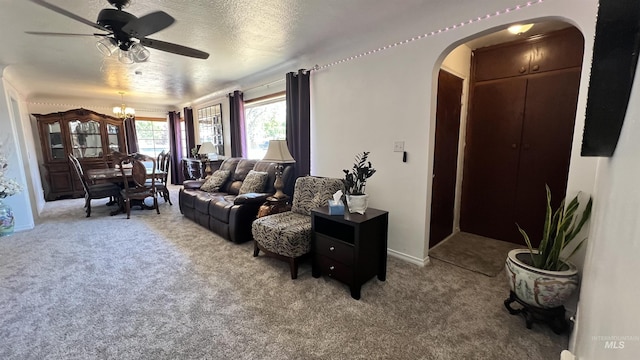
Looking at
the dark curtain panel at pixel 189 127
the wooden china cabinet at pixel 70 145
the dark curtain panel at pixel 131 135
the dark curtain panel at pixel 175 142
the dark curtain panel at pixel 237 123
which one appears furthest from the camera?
the dark curtain panel at pixel 175 142

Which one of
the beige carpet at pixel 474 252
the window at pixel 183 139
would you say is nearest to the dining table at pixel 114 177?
Result: the window at pixel 183 139

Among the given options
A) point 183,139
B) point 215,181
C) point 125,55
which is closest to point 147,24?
point 125,55

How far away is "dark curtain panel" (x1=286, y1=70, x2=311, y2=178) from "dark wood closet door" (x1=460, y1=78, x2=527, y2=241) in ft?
6.89

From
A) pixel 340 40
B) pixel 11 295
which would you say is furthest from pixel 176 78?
pixel 11 295

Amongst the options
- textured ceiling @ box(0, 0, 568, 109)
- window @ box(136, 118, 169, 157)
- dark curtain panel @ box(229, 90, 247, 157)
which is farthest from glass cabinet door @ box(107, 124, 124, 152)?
dark curtain panel @ box(229, 90, 247, 157)

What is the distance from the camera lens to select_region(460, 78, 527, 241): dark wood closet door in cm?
311

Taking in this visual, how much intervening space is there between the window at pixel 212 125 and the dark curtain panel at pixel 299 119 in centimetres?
282

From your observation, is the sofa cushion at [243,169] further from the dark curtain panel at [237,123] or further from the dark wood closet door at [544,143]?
the dark wood closet door at [544,143]

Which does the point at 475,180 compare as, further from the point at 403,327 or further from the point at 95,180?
the point at 95,180

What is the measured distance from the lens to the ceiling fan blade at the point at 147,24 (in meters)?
1.83

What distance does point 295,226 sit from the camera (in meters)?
2.58

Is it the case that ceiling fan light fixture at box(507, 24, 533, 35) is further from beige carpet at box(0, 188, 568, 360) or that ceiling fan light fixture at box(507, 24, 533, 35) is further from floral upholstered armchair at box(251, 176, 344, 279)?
beige carpet at box(0, 188, 568, 360)

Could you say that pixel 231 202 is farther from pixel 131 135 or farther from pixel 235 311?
pixel 131 135

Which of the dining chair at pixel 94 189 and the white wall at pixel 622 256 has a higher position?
the white wall at pixel 622 256
